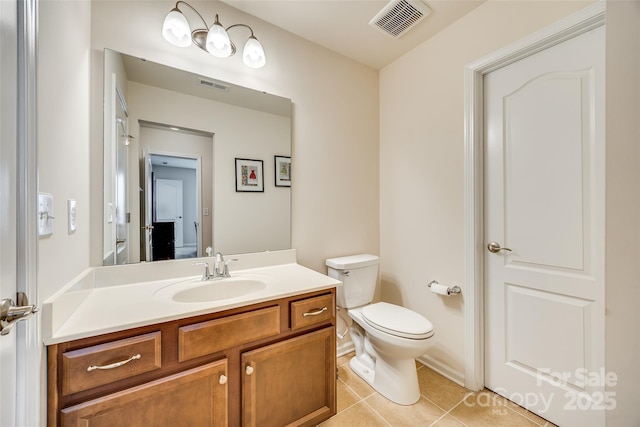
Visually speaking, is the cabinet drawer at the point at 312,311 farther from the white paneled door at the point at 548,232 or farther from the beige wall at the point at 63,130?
the white paneled door at the point at 548,232

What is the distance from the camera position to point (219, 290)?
4.55 feet

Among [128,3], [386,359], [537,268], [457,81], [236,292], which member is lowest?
[386,359]

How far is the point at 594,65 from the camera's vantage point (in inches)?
49.5

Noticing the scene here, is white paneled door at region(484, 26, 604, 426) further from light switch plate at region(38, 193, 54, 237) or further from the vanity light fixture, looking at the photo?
light switch plate at region(38, 193, 54, 237)

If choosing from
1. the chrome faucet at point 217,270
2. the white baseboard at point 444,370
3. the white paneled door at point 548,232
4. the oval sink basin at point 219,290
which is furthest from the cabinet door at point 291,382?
the white paneled door at point 548,232

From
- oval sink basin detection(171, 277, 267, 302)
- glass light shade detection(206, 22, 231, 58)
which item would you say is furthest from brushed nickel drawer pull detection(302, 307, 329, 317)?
glass light shade detection(206, 22, 231, 58)

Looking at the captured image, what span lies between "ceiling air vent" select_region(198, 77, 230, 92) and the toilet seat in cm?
168

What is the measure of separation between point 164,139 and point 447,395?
2.28 metres

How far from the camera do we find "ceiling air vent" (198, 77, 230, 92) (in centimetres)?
150

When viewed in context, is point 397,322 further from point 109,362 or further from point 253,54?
point 253,54

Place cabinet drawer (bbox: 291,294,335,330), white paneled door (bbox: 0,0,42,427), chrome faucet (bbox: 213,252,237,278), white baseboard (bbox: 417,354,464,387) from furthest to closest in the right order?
white baseboard (bbox: 417,354,464,387) → chrome faucet (bbox: 213,252,237,278) → cabinet drawer (bbox: 291,294,335,330) → white paneled door (bbox: 0,0,42,427)

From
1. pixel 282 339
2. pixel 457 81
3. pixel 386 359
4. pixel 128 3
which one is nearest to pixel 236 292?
pixel 282 339

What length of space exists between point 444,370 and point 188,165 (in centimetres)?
216

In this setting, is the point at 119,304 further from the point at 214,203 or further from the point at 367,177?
the point at 367,177
